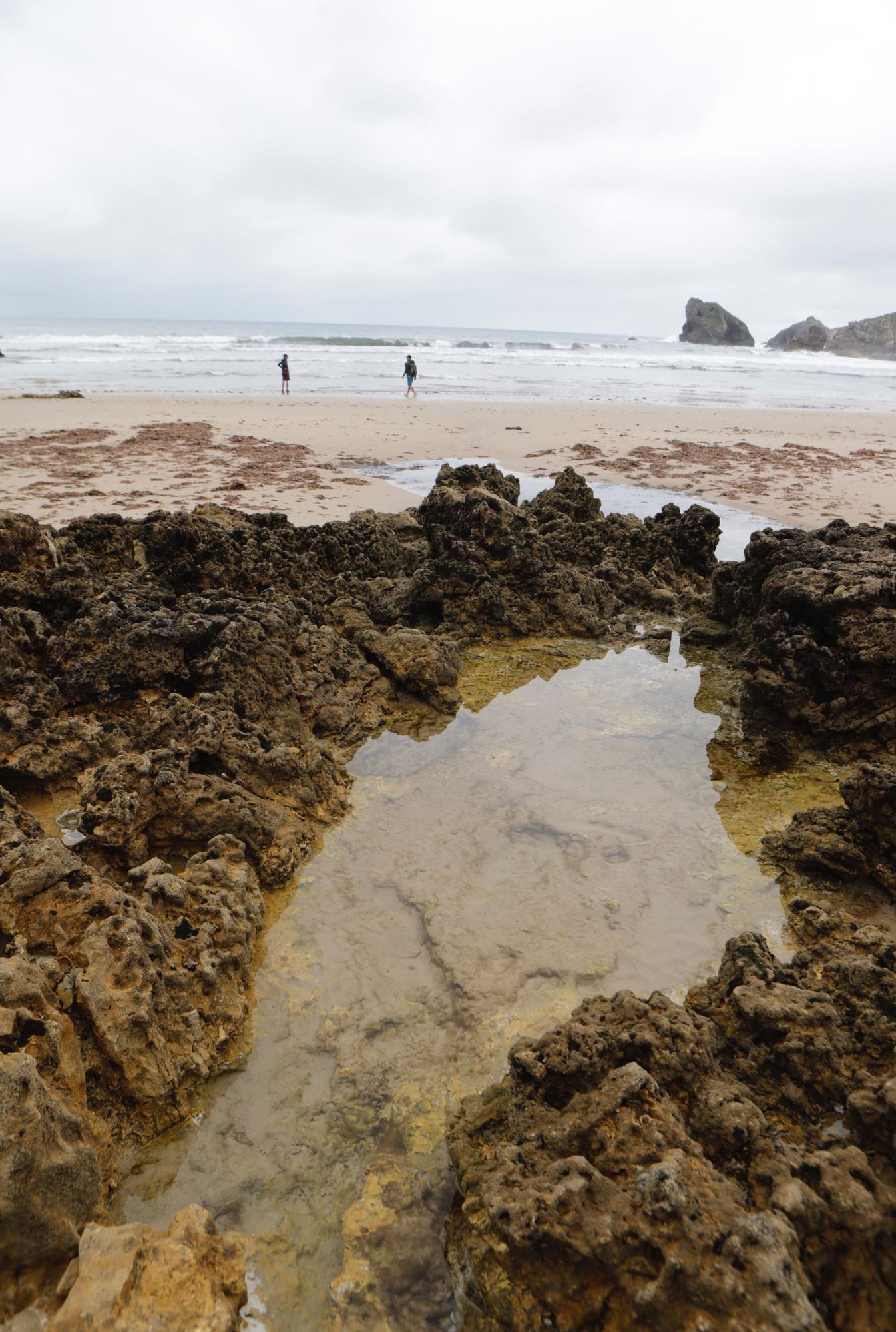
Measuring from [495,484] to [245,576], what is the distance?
3509 millimetres

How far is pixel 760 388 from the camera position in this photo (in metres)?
35.2

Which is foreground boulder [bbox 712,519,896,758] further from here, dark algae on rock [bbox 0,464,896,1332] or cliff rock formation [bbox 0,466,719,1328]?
cliff rock formation [bbox 0,466,719,1328]

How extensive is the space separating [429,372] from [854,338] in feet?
264

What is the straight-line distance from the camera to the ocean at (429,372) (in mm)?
29031

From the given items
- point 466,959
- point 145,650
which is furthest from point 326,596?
point 466,959

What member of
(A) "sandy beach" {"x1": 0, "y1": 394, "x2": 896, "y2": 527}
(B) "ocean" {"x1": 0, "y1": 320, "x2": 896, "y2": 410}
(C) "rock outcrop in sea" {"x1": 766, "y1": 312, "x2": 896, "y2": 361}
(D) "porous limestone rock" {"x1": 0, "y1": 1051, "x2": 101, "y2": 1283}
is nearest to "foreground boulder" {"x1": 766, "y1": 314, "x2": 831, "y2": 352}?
(C) "rock outcrop in sea" {"x1": 766, "y1": 312, "x2": 896, "y2": 361}

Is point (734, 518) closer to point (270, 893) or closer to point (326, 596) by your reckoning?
point (326, 596)

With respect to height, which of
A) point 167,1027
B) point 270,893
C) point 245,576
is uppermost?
point 245,576

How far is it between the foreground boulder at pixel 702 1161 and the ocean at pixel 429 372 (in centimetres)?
2711

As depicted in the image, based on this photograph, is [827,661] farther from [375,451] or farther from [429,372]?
[429,372]

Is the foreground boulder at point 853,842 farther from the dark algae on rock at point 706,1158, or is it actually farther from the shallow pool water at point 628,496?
the shallow pool water at point 628,496

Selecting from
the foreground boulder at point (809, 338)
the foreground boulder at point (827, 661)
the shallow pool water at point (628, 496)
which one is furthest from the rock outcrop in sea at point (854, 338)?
the foreground boulder at point (827, 661)

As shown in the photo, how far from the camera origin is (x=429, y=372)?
3938 centimetres

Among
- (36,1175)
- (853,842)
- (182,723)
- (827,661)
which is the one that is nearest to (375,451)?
(827,661)
